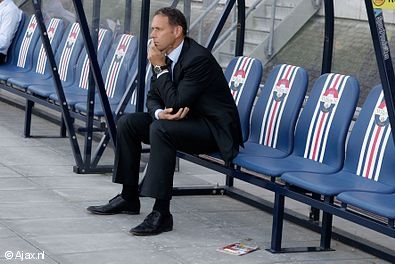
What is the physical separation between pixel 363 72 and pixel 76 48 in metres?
2.66

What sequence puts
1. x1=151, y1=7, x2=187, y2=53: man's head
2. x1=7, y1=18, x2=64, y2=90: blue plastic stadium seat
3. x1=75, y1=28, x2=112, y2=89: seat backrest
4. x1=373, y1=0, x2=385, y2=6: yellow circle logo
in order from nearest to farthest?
x1=373, y1=0, x2=385, y2=6: yellow circle logo < x1=151, y1=7, x2=187, y2=53: man's head < x1=75, y1=28, x2=112, y2=89: seat backrest < x1=7, y1=18, x2=64, y2=90: blue plastic stadium seat

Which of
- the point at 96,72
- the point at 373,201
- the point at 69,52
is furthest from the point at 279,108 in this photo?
the point at 69,52

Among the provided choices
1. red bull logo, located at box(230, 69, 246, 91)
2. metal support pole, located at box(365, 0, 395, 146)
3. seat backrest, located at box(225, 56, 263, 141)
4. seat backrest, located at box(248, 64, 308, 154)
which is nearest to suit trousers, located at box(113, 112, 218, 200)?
seat backrest, located at box(248, 64, 308, 154)

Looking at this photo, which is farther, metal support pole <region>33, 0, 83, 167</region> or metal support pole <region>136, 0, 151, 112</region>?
metal support pole <region>33, 0, 83, 167</region>

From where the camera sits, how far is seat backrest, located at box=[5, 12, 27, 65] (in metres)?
11.3

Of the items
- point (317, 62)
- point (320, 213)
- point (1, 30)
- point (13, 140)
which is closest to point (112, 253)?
point (320, 213)

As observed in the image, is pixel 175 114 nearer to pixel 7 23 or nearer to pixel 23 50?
pixel 23 50

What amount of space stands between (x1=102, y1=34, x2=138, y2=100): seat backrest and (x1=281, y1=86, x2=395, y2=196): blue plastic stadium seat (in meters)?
2.79

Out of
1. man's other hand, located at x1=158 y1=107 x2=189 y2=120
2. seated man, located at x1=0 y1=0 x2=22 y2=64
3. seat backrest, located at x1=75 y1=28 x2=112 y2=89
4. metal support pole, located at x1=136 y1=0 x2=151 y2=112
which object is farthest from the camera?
seated man, located at x1=0 y1=0 x2=22 y2=64

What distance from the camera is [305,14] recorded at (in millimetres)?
11602

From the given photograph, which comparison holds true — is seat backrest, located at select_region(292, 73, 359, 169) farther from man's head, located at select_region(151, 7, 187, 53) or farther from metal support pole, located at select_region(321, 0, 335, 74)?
man's head, located at select_region(151, 7, 187, 53)

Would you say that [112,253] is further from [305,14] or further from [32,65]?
[305,14]

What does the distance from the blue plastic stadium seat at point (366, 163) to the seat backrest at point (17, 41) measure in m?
5.62

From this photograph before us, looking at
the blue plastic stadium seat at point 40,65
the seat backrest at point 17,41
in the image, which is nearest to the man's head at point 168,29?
the blue plastic stadium seat at point 40,65
